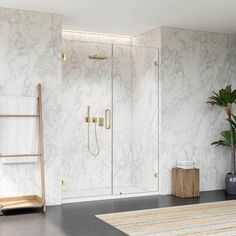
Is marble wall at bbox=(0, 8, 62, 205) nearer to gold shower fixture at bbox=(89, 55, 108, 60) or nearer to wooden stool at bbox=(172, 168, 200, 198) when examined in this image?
gold shower fixture at bbox=(89, 55, 108, 60)

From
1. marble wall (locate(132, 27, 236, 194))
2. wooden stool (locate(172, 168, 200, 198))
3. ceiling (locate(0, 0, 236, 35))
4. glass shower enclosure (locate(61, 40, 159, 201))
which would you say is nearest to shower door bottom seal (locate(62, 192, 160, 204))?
glass shower enclosure (locate(61, 40, 159, 201))

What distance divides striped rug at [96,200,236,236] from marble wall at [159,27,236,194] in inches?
45.9

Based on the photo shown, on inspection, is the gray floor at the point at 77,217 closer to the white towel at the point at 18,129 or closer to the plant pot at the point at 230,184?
the plant pot at the point at 230,184

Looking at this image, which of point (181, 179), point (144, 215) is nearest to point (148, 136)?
point (181, 179)

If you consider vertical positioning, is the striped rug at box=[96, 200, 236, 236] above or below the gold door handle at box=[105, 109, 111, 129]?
below

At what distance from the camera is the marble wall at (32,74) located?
524 centimetres

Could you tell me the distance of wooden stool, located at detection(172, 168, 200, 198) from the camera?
604cm

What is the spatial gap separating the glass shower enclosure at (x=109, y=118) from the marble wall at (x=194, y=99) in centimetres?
17

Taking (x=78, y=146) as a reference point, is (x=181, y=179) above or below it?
below

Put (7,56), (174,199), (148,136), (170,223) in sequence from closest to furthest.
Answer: (170,223)
(7,56)
(174,199)
(148,136)

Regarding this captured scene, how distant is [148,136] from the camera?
6512 millimetres

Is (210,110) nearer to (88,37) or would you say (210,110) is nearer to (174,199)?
(174,199)

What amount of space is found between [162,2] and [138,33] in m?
1.78

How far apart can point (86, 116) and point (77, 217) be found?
7.38 ft
